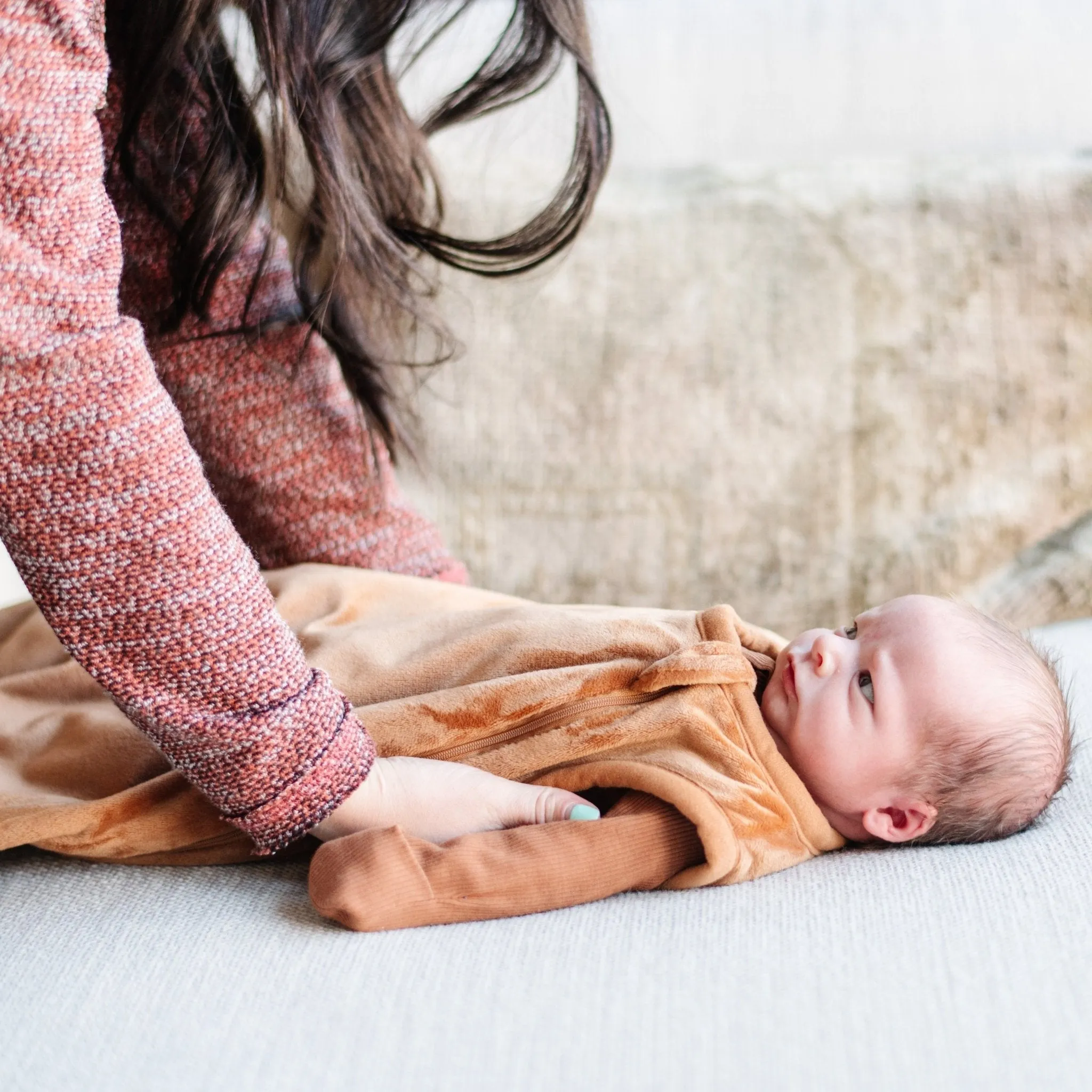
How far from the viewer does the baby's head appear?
792mm

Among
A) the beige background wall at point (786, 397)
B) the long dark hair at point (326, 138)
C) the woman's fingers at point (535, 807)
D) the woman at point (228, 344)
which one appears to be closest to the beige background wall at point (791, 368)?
the beige background wall at point (786, 397)

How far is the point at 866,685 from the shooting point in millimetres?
841

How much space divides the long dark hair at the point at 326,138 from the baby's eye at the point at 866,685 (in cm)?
43

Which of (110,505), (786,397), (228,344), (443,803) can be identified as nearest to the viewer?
(110,505)

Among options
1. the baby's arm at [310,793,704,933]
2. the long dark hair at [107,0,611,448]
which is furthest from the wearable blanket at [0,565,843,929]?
the long dark hair at [107,0,611,448]

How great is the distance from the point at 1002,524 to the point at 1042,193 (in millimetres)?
365

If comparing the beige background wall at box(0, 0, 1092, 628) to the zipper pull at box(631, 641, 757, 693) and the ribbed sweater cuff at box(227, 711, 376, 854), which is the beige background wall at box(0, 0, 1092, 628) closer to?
the zipper pull at box(631, 641, 757, 693)

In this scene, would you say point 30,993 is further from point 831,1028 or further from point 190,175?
point 190,175

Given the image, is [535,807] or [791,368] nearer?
[535,807]

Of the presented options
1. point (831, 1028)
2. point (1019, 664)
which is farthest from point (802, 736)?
point (831, 1028)

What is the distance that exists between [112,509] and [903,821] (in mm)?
584

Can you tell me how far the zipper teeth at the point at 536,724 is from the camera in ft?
2.59

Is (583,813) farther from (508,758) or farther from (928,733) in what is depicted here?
(928,733)

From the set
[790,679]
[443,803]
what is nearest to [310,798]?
[443,803]
